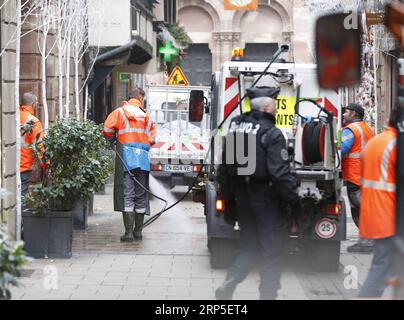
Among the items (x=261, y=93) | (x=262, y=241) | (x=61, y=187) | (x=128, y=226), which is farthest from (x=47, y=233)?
(x=262, y=241)

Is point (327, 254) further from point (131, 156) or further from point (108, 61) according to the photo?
point (108, 61)

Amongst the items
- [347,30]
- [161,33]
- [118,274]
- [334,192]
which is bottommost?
[118,274]

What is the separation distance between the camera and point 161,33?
3622 centimetres

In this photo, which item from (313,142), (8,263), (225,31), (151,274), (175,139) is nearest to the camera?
(8,263)

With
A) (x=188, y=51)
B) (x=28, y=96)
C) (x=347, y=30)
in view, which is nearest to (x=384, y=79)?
(x=28, y=96)

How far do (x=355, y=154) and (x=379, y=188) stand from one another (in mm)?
4310

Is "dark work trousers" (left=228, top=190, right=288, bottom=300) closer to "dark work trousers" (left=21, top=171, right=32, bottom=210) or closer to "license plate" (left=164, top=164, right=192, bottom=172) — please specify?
"dark work trousers" (left=21, top=171, right=32, bottom=210)

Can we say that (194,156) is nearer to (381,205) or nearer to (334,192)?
(334,192)

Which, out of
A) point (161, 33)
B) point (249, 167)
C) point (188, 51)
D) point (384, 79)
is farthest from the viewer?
point (188, 51)

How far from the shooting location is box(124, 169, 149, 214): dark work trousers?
12102mm

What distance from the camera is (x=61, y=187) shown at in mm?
10492

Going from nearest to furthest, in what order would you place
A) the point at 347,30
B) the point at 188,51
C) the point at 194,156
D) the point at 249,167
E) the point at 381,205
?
the point at 347,30, the point at 381,205, the point at 249,167, the point at 194,156, the point at 188,51

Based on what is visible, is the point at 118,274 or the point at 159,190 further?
the point at 159,190

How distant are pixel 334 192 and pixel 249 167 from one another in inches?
86.3
